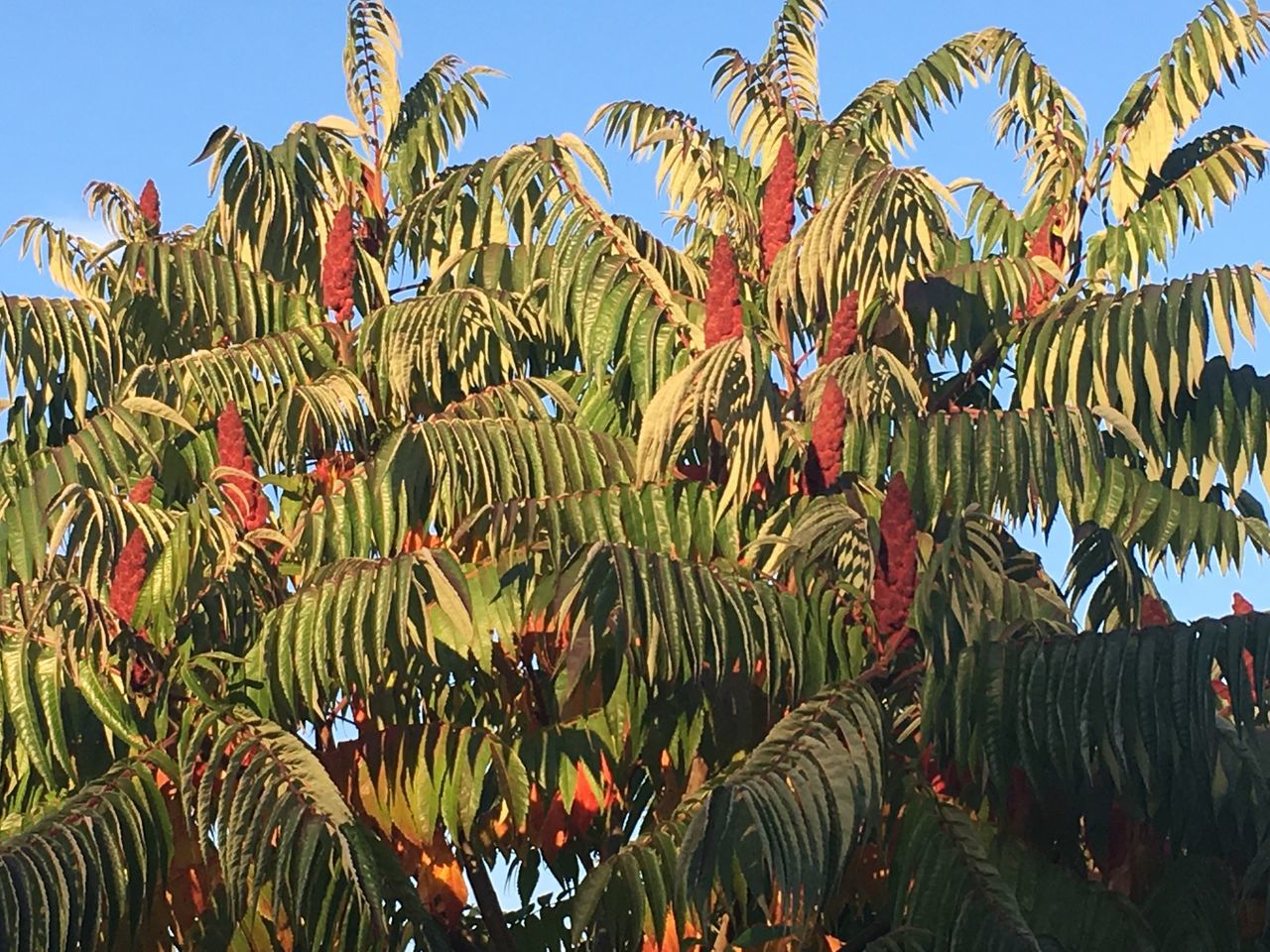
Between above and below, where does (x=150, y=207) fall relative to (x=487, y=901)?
above

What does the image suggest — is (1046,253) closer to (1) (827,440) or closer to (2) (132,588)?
(1) (827,440)

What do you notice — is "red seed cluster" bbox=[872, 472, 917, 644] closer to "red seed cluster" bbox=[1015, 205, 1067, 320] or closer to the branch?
the branch

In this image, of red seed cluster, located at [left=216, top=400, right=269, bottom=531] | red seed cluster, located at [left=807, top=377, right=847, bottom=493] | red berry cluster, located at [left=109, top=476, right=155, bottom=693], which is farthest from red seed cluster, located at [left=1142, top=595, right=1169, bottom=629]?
red berry cluster, located at [left=109, top=476, right=155, bottom=693]

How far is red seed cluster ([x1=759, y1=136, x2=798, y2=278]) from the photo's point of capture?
21.6 feet

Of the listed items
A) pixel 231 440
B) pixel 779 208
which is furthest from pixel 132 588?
pixel 779 208

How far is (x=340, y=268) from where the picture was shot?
6.73 meters

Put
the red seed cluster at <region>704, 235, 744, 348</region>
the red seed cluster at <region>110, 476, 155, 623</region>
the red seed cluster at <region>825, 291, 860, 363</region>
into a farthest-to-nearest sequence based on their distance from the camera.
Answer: the red seed cluster at <region>825, 291, 860, 363</region> → the red seed cluster at <region>704, 235, 744, 348</region> → the red seed cluster at <region>110, 476, 155, 623</region>

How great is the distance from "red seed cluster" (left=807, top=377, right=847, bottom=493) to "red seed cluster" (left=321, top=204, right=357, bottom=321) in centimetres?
175

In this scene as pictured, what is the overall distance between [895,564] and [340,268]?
8.42ft

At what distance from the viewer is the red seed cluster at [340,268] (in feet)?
21.9

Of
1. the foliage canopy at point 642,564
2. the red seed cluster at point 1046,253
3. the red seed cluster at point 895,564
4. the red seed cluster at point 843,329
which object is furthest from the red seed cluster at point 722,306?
the red seed cluster at point 1046,253

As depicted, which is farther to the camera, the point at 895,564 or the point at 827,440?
the point at 827,440

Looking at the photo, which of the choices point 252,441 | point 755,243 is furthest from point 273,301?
point 755,243

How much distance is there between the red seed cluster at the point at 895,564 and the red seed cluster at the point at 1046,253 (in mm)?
2080
